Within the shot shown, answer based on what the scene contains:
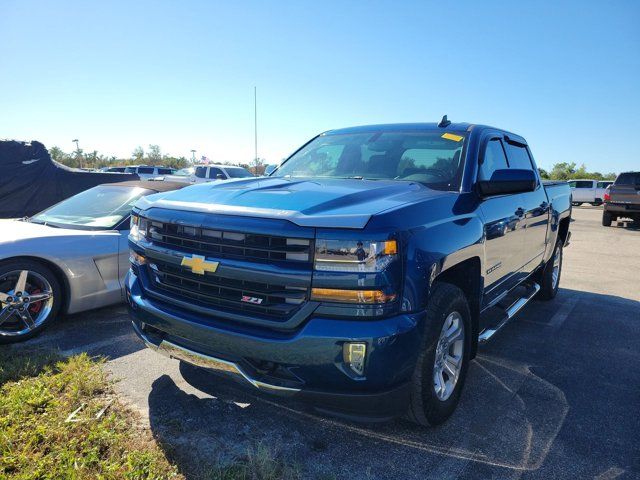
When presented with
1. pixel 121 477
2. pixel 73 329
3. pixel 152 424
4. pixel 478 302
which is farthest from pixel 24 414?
A: pixel 478 302

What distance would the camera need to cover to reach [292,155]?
4422mm

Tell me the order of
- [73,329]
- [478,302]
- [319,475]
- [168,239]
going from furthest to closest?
[73,329]
[478,302]
[168,239]
[319,475]

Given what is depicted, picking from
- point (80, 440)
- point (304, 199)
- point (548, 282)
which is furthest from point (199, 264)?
point (548, 282)

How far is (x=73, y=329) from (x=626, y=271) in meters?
8.84

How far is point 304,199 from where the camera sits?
98.3 inches

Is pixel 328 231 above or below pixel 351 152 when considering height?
below

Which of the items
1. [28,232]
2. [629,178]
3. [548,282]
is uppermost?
[629,178]

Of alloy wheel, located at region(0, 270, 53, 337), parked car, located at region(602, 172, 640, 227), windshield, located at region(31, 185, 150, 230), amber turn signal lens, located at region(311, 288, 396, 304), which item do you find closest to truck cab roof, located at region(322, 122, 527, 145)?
amber turn signal lens, located at region(311, 288, 396, 304)

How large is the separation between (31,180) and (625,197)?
18193 mm

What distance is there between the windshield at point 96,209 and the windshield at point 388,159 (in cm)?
195

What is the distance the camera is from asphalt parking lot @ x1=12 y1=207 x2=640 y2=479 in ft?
7.92

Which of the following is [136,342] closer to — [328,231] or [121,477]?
[121,477]

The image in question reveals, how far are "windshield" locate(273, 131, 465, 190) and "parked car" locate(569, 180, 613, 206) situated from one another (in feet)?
105

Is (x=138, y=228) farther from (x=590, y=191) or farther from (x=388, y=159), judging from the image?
(x=590, y=191)
